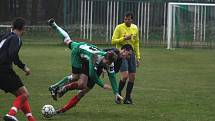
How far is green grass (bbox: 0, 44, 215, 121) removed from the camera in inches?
486

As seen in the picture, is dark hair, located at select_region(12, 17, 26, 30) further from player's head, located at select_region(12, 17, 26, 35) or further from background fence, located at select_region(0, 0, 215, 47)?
background fence, located at select_region(0, 0, 215, 47)

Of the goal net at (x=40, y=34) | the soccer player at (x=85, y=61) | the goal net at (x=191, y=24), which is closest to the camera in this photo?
the soccer player at (x=85, y=61)

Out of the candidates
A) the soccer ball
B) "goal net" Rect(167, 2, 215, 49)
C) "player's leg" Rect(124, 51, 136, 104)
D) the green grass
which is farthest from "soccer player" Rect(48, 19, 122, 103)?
"goal net" Rect(167, 2, 215, 49)

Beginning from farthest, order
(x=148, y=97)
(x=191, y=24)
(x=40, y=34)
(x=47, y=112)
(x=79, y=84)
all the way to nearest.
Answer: (x=40, y=34)
(x=191, y=24)
(x=148, y=97)
(x=79, y=84)
(x=47, y=112)

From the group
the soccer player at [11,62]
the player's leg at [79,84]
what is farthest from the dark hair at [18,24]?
the player's leg at [79,84]

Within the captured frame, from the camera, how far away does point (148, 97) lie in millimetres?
15602

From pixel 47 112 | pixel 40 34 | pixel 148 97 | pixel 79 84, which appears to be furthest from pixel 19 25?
pixel 40 34

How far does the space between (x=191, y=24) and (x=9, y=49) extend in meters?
32.4

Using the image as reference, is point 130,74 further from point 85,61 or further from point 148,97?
point 85,61

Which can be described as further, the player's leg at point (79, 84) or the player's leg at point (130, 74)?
the player's leg at point (130, 74)

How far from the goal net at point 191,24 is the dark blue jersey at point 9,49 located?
1204 inches

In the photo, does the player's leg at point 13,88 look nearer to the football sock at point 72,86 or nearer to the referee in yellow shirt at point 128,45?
the football sock at point 72,86

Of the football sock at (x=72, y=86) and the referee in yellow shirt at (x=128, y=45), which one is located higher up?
the referee in yellow shirt at (x=128, y=45)

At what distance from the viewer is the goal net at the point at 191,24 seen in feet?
134
